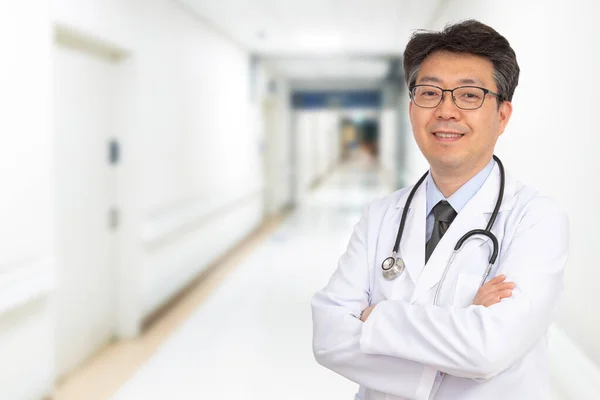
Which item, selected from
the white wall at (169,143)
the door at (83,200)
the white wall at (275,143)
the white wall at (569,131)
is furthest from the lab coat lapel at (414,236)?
the white wall at (275,143)

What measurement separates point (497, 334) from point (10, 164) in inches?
96.0

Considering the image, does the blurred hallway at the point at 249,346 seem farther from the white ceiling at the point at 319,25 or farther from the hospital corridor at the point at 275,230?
the white ceiling at the point at 319,25

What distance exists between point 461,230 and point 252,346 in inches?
115

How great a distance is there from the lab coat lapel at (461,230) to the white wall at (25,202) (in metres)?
2.18

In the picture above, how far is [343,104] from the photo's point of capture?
1413 cm

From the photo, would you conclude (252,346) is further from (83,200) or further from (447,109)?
(447,109)

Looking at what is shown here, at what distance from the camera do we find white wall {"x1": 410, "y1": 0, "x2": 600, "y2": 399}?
1964 mm

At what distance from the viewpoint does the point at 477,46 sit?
1.31 metres

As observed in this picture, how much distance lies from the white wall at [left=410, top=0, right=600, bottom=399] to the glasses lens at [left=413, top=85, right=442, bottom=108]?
0.87 meters

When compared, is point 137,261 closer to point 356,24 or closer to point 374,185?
point 356,24

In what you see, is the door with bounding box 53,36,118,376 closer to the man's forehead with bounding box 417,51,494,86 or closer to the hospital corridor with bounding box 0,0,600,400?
the hospital corridor with bounding box 0,0,600,400

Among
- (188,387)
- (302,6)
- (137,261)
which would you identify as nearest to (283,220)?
(302,6)

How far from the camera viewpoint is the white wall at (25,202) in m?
2.73

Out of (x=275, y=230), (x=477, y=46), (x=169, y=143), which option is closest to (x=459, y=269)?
(x=477, y=46)
